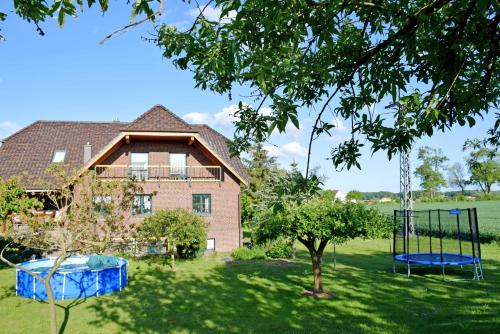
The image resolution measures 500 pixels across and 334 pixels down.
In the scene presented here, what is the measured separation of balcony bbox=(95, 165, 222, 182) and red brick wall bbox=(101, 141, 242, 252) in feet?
0.92

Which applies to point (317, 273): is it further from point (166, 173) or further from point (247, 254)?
point (166, 173)

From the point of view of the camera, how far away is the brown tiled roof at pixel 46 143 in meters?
25.7

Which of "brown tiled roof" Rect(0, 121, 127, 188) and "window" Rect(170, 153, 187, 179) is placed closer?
"brown tiled roof" Rect(0, 121, 127, 188)

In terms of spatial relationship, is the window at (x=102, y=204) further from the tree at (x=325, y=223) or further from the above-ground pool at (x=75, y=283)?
the tree at (x=325, y=223)

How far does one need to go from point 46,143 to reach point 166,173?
9081 mm

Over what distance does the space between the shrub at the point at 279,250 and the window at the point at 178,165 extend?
703 cm

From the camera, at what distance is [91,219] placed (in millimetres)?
11508

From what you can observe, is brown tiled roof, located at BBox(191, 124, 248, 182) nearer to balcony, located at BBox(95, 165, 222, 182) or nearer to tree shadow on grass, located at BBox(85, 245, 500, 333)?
balcony, located at BBox(95, 165, 222, 182)

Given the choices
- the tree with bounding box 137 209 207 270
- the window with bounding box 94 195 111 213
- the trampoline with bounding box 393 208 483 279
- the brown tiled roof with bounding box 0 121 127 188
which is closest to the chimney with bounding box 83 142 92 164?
the brown tiled roof with bounding box 0 121 127 188

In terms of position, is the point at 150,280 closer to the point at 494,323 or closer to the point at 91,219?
the point at 91,219

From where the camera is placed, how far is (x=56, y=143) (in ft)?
92.4

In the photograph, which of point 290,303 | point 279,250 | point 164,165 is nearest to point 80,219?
point 290,303

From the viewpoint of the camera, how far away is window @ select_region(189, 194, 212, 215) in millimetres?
26062

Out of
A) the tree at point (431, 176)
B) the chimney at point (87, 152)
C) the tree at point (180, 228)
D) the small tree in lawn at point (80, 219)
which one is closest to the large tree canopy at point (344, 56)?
the small tree in lawn at point (80, 219)
